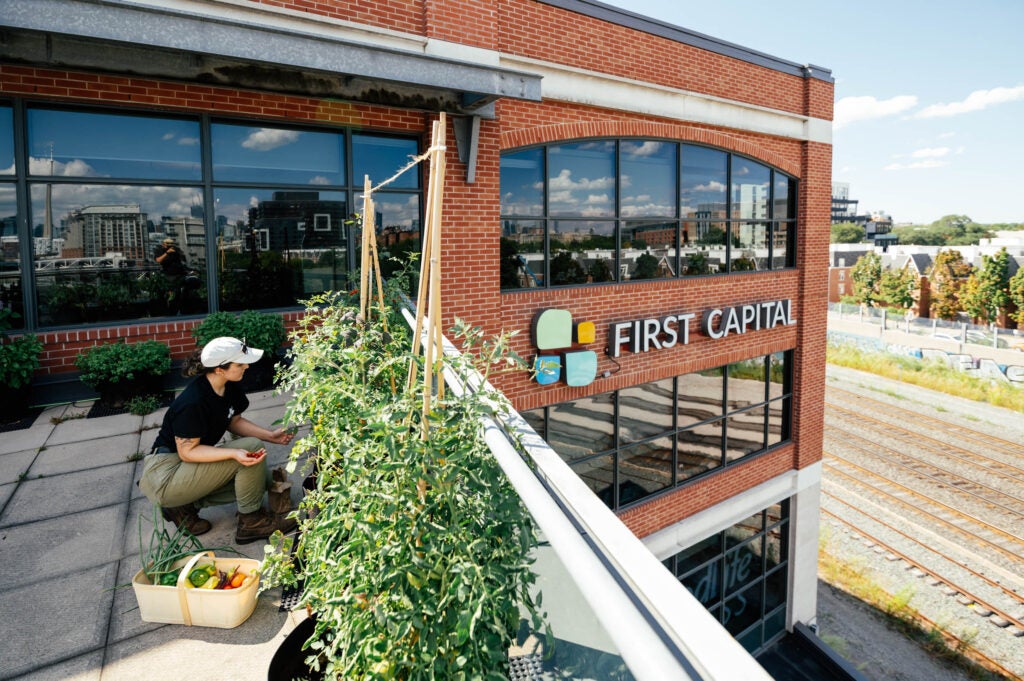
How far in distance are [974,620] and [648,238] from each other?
1607 centimetres

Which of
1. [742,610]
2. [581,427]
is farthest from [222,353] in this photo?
[742,610]

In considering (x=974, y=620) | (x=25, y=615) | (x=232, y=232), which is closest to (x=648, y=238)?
(x=232, y=232)

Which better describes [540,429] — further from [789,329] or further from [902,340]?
[902,340]

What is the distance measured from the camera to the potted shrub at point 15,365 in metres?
5.96

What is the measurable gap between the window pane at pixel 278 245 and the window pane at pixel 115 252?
0.31 metres

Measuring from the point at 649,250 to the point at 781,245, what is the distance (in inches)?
164

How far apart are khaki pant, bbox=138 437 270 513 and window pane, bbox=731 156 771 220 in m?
10.3

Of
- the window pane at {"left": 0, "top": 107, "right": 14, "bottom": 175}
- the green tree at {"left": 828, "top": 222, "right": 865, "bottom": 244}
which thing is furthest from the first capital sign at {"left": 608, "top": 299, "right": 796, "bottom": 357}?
the green tree at {"left": 828, "top": 222, "right": 865, "bottom": 244}

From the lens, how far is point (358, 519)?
205 centimetres

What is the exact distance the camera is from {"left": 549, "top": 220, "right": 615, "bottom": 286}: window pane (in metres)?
9.30

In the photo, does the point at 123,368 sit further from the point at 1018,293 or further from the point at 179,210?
the point at 1018,293

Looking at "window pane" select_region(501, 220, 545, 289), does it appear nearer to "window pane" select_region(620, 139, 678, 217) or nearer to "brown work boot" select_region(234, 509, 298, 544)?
"window pane" select_region(620, 139, 678, 217)

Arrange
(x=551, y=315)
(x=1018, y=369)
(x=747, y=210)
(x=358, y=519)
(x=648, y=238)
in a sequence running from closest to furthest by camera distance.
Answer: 1. (x=358, y=519)
2. (x=551, y=315)
3. (x=648, y=238)
4. (x=747, y=210)
5. (x=1018, y=369)

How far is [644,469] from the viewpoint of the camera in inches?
419
